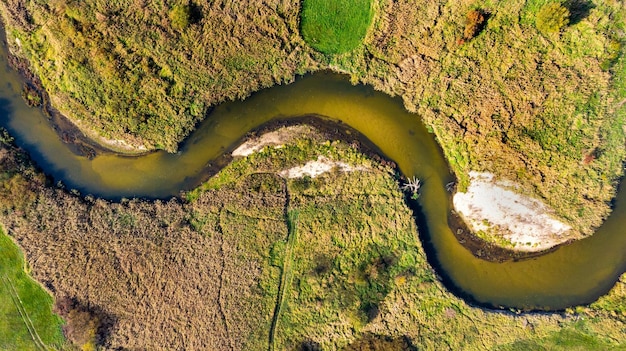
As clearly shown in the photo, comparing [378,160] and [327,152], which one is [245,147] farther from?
[378,160]

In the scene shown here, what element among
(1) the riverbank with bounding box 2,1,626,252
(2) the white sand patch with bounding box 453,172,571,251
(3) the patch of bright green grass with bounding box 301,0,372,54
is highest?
(3) the patch of bright green grass with bounding box 301,0,372,54

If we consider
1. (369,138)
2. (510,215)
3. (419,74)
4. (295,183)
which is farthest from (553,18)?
(295,183)

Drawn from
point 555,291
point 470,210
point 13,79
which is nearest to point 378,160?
point 470,210

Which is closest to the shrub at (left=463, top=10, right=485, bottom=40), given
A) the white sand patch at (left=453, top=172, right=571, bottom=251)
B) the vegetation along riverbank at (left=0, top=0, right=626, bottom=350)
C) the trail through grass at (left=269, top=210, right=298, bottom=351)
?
the vegetation along riverbank at (left=0, top=0, right=626, bottom=350)

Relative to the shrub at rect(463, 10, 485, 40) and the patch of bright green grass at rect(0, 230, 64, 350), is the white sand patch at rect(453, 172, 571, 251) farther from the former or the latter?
the patch of bright green grass at rect(0, 230, 64, 350)

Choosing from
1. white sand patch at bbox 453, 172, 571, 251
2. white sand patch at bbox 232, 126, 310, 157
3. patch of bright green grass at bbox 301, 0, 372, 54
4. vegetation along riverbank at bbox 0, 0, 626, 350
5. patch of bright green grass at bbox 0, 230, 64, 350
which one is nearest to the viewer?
vegetation along riverbank at bbox 0, 0, 626, 350

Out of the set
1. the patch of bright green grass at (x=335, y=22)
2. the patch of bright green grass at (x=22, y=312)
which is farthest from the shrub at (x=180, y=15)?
the patch of bright green grass at (x=22, y=312)

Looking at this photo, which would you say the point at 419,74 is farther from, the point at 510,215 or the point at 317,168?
the point at 510,215

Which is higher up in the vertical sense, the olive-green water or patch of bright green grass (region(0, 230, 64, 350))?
the olive-green water
